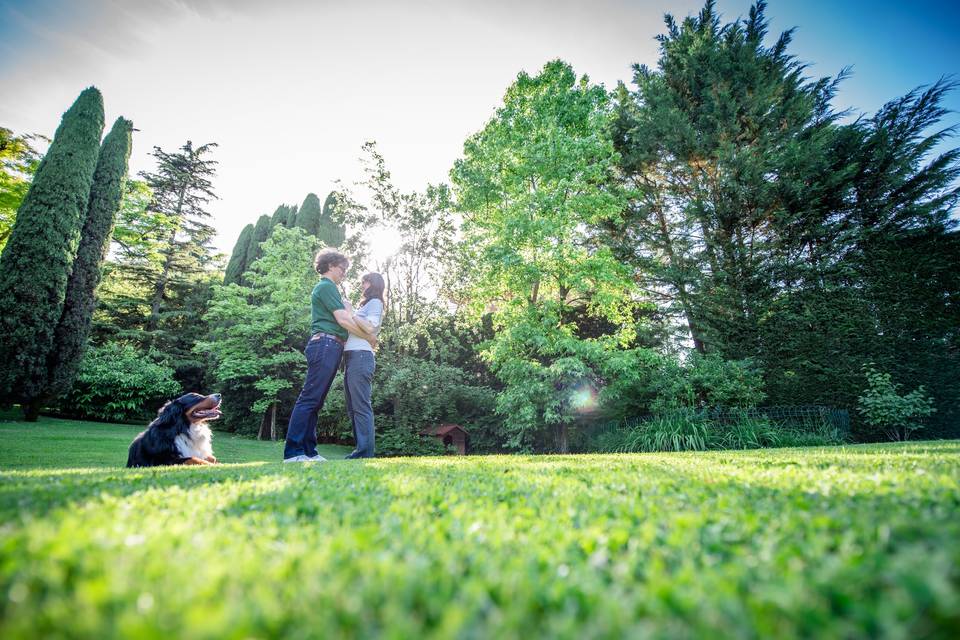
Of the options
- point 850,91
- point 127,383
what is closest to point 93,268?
point 127,383

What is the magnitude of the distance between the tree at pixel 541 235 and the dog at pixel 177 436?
7.08 metres

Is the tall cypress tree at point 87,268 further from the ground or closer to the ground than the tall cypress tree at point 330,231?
closer to the ground

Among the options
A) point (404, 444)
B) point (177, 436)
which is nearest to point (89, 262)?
point (404, 444)

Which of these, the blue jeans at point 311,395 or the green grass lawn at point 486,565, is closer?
the green grass lawn at point 486,565

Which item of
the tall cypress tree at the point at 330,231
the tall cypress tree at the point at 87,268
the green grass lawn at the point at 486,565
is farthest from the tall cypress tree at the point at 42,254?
the green grass lawn at the point at 486,565

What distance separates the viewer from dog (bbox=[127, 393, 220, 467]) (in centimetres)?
384

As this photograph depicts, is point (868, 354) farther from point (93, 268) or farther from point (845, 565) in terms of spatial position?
point (93, 268)

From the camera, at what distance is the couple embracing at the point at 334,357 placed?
440 cm

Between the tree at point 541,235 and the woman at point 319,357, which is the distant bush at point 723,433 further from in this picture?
the woman at point 319,357

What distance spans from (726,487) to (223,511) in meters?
2.09

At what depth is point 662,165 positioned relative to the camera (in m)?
13.1

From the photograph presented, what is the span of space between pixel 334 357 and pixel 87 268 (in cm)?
1480

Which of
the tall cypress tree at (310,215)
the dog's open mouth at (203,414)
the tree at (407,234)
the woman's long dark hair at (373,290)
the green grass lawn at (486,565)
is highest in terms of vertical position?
the tall cypress tree at (310,215)

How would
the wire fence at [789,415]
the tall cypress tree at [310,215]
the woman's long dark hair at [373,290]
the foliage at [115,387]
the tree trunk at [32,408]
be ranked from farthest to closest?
1. the tall cypress tree at [310,215]
2. the foliage at [115,387]
3. the tree trunk at [32,408]
4. the wire fence at [789,415]
5. the woman's long dark hair at [373,290]
